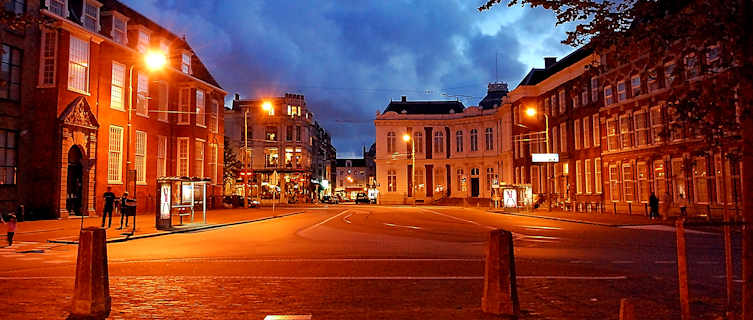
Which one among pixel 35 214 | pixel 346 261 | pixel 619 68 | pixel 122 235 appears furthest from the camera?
pixel 35 214

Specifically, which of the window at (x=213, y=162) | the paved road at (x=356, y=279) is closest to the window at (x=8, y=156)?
the paved road at (x=356, y=279)

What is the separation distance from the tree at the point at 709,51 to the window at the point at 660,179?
33.5 metres

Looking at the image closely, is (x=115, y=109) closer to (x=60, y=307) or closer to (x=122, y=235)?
(x=122, y=235)

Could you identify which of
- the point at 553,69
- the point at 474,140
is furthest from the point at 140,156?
the point at 474,140

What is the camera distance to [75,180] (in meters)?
30.4

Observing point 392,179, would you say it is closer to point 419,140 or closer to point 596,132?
point 419,140

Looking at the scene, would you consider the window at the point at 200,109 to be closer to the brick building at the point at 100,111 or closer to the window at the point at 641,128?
the brick building at the point at 100,111

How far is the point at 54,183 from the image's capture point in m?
27.6

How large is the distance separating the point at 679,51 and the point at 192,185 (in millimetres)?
24074

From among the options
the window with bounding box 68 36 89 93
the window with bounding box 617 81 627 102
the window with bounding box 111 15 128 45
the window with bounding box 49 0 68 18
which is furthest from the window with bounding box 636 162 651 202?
the window with bounding box 49 0 68 18

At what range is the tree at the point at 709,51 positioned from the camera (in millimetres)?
4660

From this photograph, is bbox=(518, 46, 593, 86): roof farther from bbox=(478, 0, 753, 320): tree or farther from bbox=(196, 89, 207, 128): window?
bbox=(478, 0, 753, 320): tree

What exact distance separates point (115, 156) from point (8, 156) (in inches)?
259

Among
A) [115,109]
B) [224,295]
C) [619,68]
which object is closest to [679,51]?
[619,68]
